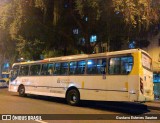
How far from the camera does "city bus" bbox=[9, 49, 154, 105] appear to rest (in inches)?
528

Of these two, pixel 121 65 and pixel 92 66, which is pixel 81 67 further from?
pixel 121 65

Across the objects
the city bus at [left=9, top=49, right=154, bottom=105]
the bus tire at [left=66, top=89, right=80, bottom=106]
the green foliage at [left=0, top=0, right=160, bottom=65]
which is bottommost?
the bus tire at [left=66, top=89, right=80, bottom=106]

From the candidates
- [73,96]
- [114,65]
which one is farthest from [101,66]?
[73,96]

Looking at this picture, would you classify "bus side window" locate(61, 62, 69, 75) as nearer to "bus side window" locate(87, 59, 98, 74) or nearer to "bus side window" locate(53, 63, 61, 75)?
"bus side window" locate(53, 63, 61, 75)

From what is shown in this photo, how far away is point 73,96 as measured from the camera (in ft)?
55.2

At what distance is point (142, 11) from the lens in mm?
17391

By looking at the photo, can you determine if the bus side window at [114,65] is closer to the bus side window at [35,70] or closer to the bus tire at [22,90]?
the bus side window at [35,70]

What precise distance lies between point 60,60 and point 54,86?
1741 millimetres

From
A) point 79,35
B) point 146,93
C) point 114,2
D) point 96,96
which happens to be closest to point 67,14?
point 79,35

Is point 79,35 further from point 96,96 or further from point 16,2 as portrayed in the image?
point 96,96

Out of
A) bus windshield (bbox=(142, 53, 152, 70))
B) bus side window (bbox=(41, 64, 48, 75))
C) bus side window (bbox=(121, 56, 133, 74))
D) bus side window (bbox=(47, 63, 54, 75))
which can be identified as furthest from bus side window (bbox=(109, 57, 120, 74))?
bus side window (bbox=(41, 64, 48, 75))

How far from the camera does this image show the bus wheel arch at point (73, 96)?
16422 mm

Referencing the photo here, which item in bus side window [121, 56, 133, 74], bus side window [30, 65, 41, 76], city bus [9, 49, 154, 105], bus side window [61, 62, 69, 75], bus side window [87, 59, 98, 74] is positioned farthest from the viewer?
bus side window [30, 65, 41, 76]

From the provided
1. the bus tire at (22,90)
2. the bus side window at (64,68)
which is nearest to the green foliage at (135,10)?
the bus side window at (64,68)
